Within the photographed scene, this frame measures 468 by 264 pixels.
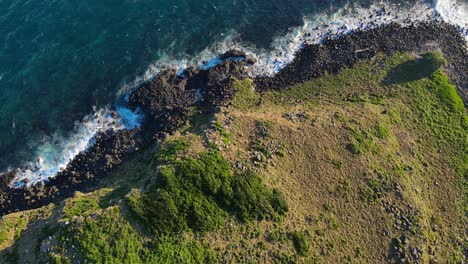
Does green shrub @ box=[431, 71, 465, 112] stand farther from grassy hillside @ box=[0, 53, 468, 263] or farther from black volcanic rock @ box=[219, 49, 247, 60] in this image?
black volcanic rock @ box=[219, 49, 247, 60]

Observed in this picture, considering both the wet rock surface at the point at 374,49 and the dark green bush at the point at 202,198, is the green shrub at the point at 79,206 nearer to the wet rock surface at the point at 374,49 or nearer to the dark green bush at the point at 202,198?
the dark green bush at the point at 202,198

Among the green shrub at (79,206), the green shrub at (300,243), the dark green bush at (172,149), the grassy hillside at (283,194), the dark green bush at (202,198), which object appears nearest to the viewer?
the grassy hillside at (283,194)

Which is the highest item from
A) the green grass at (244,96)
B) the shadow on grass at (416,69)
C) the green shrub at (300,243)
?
the green grass at (244,96)

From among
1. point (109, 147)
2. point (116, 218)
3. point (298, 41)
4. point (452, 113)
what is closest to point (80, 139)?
point (109, 147)

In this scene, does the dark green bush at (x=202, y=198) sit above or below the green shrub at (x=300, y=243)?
above

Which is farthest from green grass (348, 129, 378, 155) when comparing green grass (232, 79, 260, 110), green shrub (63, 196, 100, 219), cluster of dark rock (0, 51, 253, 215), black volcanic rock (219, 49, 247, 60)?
green shrub (63, 196, 100, 219)

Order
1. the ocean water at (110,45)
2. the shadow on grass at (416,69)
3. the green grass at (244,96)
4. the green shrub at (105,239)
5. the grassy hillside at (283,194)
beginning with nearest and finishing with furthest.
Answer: the green shrub at (105,239) → the grassy hillside at (283,194) → the ocean water at (110,45) → the green grass at (244,96) → the shadow on grass at (416,69)

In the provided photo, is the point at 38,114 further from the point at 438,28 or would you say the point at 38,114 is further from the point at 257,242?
the point at 438,28

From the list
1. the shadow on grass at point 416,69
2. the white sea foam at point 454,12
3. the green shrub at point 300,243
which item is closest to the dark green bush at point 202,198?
the green shrub at point 300,243
